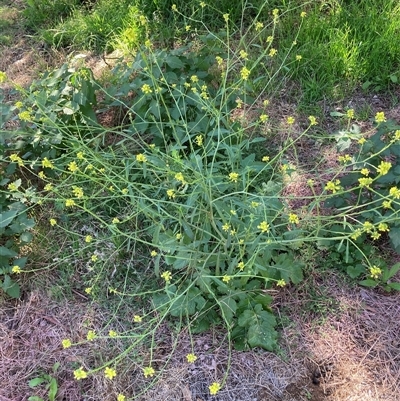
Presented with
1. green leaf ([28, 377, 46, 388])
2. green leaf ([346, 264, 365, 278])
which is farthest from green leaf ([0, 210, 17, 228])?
green leaf ([346, 264, 365, 278])

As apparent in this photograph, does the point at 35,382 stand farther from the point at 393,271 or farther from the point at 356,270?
the point at 393,271

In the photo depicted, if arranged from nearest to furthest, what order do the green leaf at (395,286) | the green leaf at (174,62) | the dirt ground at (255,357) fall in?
the dirt ground at (255,357) < the green leaf at (395,286) < the green leaf at (174,62)

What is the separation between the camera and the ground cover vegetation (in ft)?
6.31

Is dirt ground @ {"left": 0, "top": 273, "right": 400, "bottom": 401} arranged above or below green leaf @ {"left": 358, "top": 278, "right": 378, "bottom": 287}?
below

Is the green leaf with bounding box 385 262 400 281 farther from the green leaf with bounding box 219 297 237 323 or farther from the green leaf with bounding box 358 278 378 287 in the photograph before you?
the green leaf with bounding box 219 297 237 323

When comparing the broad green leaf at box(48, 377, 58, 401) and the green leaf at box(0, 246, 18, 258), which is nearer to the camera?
the broad green leaf at box(48, 377, 58, 401)

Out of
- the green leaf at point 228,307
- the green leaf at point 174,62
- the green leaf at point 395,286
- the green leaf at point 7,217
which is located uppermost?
the green leaf at point 174,62

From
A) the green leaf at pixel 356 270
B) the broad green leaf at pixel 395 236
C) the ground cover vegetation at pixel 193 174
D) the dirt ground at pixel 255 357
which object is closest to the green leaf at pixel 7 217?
the ground cover vegetation at pixel 193 174

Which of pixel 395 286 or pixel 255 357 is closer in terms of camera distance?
pixel 255 357

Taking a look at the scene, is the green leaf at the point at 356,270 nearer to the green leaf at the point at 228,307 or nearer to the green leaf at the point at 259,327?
the green leaf at the point at 259,327

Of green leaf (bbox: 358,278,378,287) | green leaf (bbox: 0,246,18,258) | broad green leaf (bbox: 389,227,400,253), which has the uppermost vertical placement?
green leaf (bbox: 0,246,18,258)

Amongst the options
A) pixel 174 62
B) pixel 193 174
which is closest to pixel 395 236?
pixel 193 174

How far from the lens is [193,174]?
6.82 ft

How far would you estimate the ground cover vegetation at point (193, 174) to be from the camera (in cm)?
192
